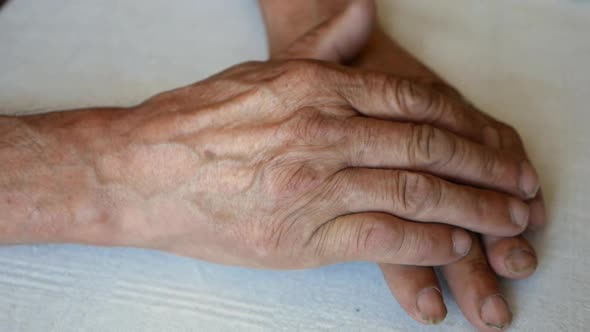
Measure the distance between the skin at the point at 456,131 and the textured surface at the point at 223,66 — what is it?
27mm

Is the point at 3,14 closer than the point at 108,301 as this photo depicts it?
No

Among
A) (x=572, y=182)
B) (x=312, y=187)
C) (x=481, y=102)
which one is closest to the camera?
(x=312, y=187)

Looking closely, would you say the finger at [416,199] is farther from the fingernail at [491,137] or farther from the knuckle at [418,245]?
the fingernail at [491,137]

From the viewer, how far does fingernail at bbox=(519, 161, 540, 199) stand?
2.35ft

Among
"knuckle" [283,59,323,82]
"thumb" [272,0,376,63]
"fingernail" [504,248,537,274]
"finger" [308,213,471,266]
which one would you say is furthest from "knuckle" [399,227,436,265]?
"thumb" [272,0,376,63]

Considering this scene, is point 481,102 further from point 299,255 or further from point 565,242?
point 299,255

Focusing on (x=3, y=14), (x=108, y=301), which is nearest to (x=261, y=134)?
(x=108, y=301)

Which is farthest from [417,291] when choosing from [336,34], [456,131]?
[336,34]

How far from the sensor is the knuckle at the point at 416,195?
67cm

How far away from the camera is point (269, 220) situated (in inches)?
26.5

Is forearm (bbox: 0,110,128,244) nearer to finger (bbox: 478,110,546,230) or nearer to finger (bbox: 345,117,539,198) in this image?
finger (bbox: 345,117,539,198)

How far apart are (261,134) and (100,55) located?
491 millimetres

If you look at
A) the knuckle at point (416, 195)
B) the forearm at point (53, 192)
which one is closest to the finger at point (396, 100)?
the knuckle at point (416, 195)

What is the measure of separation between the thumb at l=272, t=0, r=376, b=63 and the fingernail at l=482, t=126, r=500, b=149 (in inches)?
11.5
